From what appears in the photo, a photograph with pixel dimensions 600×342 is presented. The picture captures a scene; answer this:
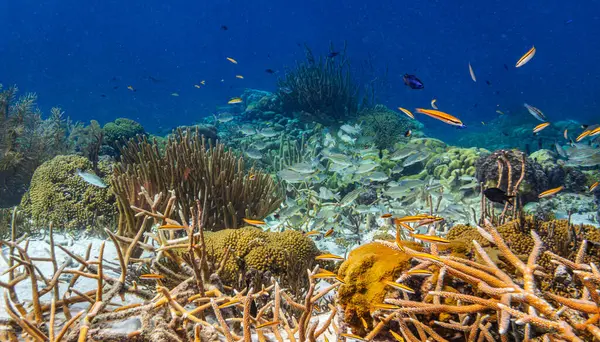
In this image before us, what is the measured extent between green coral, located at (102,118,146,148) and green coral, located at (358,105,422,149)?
26.4 ft

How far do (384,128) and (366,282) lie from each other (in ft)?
31.7

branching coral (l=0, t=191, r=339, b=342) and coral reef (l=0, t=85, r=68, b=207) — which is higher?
coral reef (l=0, t=85, r=68, b=207)

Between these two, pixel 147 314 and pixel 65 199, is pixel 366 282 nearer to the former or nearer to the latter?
pixel 147 314

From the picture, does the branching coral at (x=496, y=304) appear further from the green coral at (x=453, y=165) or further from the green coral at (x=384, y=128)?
the green coral at (x=384, y=128)

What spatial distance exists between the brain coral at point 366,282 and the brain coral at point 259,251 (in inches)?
37.8

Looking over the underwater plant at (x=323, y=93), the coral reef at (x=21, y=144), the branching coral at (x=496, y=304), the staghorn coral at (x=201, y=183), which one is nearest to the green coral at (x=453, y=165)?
the underwater plant at (x=323, y=93)

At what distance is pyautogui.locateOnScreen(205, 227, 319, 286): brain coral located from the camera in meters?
3.20

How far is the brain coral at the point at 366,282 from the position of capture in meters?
2.30

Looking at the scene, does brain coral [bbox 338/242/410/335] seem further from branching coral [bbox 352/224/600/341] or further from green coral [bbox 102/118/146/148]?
green coral [bbox 102/118/146/148]

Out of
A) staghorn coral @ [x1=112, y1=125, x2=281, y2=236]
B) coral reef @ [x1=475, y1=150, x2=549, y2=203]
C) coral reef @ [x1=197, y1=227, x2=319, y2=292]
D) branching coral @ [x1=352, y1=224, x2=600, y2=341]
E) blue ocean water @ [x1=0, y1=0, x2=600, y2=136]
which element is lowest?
branching coral @ [x1=352, y1=224, x2=600, y2=341]

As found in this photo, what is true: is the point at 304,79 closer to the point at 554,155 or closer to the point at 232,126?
the point at 232,126

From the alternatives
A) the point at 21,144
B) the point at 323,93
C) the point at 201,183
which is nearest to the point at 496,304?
the point at 201,183

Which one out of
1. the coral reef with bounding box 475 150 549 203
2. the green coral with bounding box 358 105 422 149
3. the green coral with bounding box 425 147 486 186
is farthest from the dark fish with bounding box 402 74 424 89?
the green coral with bounding box 358 105 422 149

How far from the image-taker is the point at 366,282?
7.77ft
